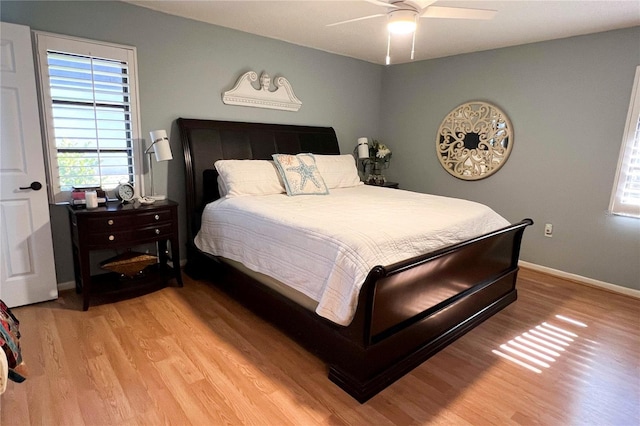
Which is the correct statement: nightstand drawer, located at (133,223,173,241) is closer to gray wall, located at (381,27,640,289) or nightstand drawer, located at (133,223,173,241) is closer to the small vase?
the small vase

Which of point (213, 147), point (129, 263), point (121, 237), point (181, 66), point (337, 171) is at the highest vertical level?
point (181, 66)

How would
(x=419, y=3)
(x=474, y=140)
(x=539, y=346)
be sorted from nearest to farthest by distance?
(x=419, y=3) → (x=539, y=346) → (x=474, y=140)

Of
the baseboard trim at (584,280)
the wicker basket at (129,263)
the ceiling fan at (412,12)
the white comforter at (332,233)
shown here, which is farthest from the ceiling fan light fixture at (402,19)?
the baseboard trim at (584,280)

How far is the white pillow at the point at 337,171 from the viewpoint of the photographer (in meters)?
3.78

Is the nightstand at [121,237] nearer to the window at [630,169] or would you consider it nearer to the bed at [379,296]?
the bed at [379,296]

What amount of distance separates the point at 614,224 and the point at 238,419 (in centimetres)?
364

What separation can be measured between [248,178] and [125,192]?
40.1 inches

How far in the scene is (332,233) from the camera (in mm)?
1979

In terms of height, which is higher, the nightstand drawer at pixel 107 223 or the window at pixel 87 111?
the window at pixel 87 111

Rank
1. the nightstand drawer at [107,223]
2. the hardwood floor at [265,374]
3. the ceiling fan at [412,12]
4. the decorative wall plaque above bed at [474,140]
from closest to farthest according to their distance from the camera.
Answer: the hardwood floor at [265,374], the ceiling fan at [412,12], the nightstand drawer at [107,223], the decorative wall plaque above bed at [474,140]

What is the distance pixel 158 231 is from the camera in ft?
9.51

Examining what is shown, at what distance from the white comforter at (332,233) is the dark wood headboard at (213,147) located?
33 cm

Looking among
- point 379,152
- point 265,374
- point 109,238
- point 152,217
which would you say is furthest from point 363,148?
point 265,374

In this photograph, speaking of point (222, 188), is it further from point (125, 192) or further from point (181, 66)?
point (181, 66)
